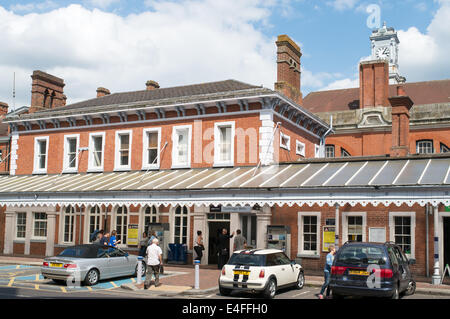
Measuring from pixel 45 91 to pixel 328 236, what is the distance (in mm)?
21899

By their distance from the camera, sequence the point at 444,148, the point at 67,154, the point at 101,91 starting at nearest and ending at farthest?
the point at 67,154, the point at 444,148, the point at 101,91

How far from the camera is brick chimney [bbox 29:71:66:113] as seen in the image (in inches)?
1303

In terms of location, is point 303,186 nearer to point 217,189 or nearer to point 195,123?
point 217,189

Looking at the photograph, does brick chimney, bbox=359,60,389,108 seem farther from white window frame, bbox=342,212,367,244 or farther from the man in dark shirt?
the man in dark shirt

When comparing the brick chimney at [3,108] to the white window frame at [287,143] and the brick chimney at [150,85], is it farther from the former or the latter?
the white window frame at [287,143]

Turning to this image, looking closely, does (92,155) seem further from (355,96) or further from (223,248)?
(355,96)

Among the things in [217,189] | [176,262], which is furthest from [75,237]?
[217,189]

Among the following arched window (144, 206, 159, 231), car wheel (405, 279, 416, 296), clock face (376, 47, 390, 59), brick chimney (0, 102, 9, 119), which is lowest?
car wheel (405, 279, 416, 296)

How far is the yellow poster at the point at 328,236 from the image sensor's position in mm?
21167

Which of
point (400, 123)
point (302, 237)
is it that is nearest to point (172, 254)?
point (302, 237)

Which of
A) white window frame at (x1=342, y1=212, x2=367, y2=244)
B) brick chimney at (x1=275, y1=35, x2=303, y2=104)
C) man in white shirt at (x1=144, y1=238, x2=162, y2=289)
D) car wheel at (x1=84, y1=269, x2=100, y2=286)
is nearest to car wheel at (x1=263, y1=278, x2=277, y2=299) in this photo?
man in white shirt at (x1=144, y1=238, x2=162, y2=289)

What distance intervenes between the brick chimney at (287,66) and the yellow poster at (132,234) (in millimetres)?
10062

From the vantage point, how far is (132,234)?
25.3 metres

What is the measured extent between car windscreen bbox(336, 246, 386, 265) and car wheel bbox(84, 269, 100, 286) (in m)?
8.09
